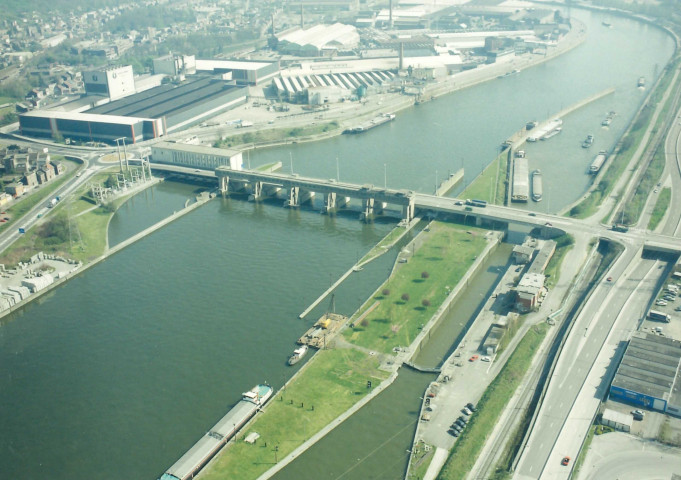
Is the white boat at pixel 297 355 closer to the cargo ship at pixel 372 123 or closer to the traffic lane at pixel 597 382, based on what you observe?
the traffic lane at pixel 597 382

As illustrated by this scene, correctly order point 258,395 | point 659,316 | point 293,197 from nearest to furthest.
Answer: point 258,395 → point 659,316 → point 293,197

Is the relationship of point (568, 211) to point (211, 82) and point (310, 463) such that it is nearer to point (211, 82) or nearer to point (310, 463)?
point (310, 463)

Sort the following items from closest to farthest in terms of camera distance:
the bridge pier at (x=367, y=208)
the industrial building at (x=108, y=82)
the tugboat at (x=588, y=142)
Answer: the bridge pier at (x=367, y=208), the tugboat at (x=588, y=142), the industrial building at (x=108, y=82)

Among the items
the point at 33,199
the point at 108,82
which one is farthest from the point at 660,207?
the point at 108,82

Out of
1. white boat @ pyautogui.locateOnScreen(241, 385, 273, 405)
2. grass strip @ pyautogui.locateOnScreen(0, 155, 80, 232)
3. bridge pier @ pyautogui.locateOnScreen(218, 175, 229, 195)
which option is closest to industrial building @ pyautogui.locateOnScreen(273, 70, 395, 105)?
bridge pier @ pyautogui.locateOnScreen(218, 175, 229, 195)

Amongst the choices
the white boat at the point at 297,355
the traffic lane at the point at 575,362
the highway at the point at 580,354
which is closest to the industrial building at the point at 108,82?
the white boat at the point at 297,355

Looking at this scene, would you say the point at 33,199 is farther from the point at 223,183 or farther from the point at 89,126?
the point at 89,126
